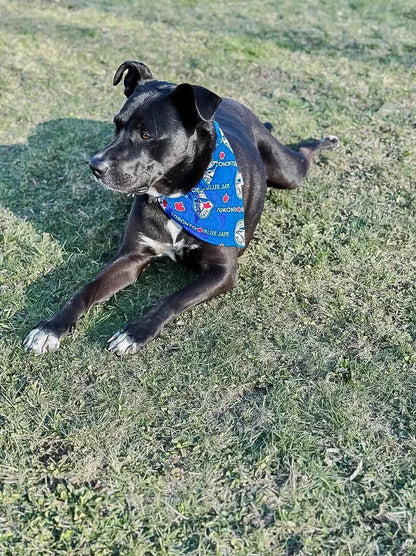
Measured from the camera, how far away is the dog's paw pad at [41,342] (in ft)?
11.8

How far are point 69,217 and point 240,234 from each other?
153 cm

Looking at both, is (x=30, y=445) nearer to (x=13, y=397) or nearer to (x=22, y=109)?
(x=13, y=397)

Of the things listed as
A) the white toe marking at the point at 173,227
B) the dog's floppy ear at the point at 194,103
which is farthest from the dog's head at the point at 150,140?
the white toe marking at the point at 173,227

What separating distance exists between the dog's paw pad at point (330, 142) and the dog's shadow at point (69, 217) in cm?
202

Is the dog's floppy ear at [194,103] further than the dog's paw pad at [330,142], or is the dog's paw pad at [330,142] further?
the dog's paw pad at [330,142]

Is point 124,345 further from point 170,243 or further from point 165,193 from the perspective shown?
point 165,193

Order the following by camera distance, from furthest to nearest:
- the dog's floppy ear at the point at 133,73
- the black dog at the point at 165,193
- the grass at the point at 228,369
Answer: the dog's floppy ear at the point at 133,73, the black dog at the point at 165,193, the grass at the point at 228,369

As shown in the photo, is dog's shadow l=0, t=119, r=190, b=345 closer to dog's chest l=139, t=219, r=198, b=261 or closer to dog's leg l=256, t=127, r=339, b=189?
dog's chest l=139, t=219, r=198, b=261

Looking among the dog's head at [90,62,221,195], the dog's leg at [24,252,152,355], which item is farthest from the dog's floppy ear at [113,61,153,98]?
the dog's leg at [24,252,152,355]

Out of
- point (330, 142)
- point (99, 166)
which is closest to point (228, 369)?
point (99, 166)

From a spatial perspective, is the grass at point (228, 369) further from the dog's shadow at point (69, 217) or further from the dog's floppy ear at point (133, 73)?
the dog's floppy ear at point (133, 73)

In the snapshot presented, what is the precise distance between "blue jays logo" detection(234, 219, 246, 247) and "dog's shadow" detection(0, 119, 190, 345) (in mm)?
486

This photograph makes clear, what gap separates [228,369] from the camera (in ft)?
11.7

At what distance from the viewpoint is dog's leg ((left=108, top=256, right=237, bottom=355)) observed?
3624 millimetres
